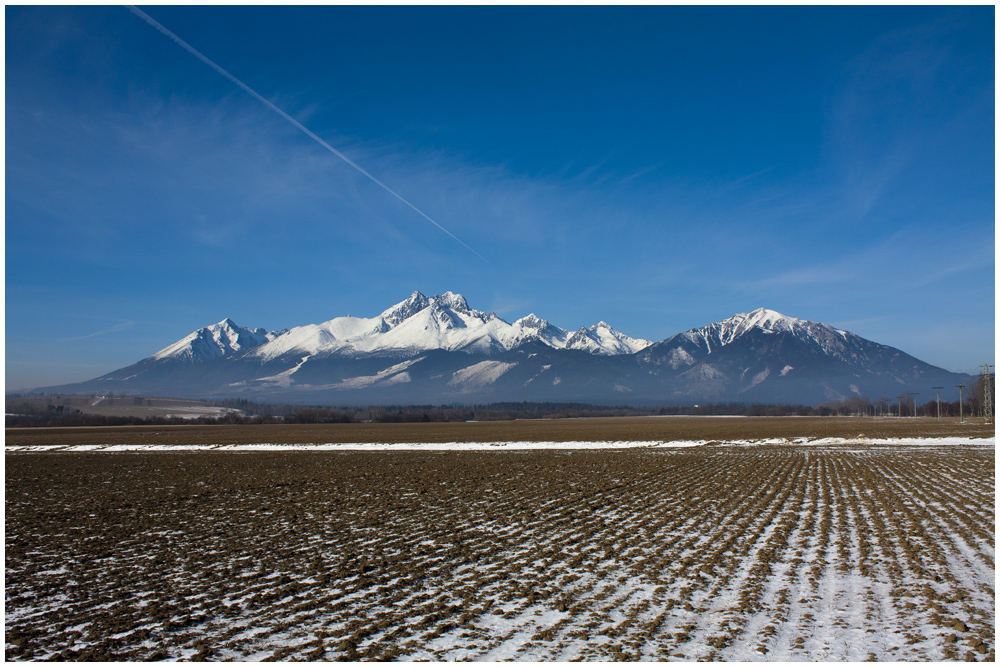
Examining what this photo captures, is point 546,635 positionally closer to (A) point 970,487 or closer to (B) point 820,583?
(B) point 820,583

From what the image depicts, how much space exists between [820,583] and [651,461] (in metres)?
24.4

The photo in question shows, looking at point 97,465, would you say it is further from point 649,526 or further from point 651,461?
point 649,526

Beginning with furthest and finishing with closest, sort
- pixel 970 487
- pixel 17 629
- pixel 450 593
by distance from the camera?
1. pixel 970 487
2. pixel 450 593
3. pixel 17 629

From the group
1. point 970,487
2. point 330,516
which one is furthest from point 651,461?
point 330,516

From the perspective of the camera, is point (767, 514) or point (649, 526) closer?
point (649, 526)

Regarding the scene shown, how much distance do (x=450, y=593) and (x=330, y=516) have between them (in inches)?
321

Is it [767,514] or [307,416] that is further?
[307,416]

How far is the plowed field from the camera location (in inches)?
289

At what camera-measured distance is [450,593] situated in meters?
9.26

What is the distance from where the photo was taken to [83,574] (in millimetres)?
10484

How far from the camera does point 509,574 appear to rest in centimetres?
1026

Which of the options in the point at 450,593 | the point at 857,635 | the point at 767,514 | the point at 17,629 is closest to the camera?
the point at 857,635

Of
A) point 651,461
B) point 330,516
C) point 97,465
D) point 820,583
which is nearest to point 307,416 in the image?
point 97,465

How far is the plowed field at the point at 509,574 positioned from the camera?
7328 millimetres
